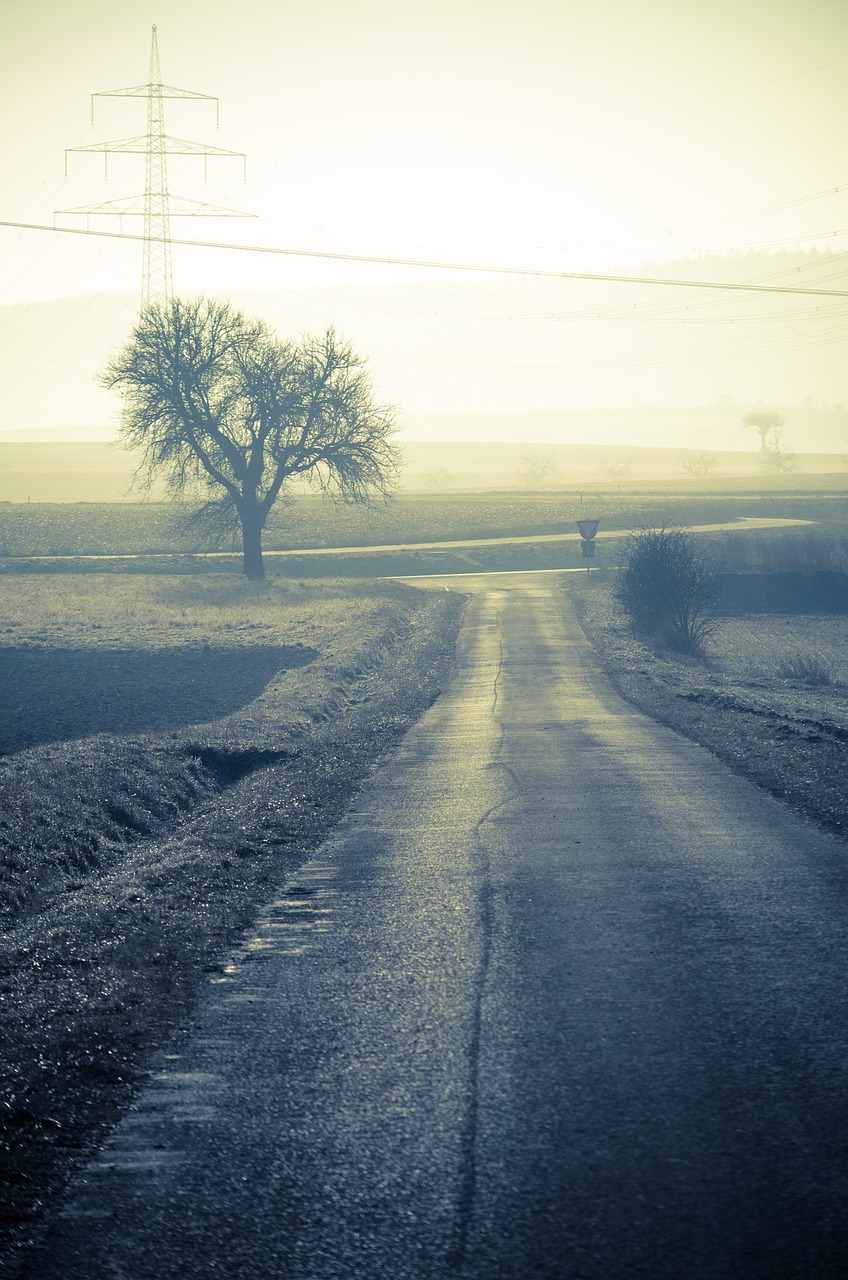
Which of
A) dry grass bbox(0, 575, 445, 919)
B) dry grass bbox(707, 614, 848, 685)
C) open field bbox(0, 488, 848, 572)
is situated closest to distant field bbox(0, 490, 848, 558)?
open field bbox(0, 488, 848, 572)

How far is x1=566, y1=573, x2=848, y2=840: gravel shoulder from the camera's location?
14.0 metres

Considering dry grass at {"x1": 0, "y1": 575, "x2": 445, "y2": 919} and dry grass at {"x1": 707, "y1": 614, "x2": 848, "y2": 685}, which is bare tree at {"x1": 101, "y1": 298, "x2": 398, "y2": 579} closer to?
dry grass at {"x1": 0, "y1": 575, "x2": 445, "y2": 919}

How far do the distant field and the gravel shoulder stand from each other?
103ft

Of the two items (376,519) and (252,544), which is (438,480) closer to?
(376,519)

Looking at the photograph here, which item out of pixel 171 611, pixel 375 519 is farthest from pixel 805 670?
pixel 375 519

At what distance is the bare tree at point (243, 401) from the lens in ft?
167

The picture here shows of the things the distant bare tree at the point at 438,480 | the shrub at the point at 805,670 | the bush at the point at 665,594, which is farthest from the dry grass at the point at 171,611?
the distant bare tree at the point at 438,480

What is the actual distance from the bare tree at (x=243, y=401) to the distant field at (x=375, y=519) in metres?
12.5

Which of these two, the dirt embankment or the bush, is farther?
the bush

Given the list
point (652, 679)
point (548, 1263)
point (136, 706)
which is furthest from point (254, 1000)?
point (652, 679)

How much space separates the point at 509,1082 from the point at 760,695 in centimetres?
2034

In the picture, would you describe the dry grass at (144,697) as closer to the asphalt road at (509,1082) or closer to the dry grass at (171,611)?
the dry grass at (171,611)

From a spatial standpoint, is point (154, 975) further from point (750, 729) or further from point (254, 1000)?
point (750, 729)

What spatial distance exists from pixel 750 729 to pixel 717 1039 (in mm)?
13060
